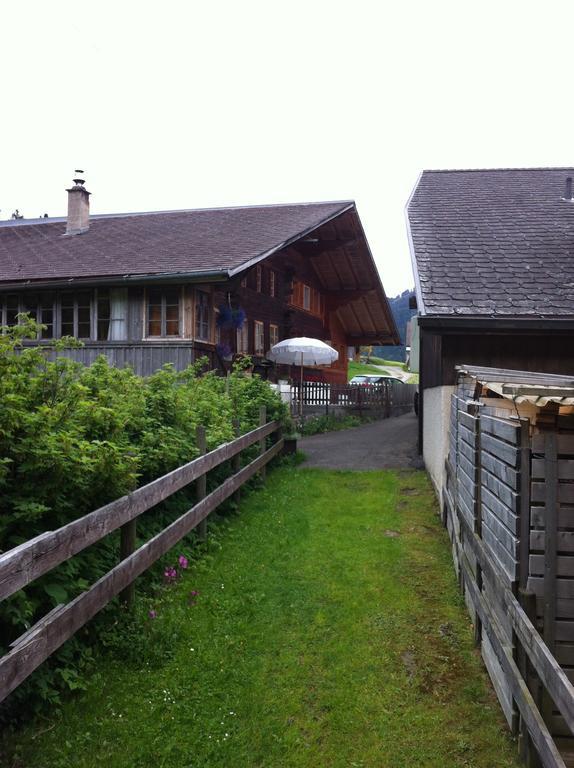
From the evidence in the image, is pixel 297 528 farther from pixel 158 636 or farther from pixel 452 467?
pixel 158 636

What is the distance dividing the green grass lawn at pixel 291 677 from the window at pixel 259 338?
1346 cm

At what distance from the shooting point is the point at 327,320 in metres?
27.8

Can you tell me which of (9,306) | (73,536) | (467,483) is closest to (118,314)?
(9,306)

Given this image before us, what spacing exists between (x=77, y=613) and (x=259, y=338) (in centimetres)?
1682

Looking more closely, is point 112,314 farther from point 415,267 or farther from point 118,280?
point 415,267

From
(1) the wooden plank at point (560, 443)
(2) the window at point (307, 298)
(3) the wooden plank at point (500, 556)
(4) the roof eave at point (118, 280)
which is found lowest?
(3) the wooden plank at point (500, 556)

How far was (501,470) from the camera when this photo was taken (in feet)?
11.9

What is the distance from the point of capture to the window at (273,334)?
21000mm

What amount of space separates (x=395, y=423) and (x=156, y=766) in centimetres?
1833

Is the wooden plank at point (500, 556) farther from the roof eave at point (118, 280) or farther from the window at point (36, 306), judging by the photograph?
the window at point (36, 306)

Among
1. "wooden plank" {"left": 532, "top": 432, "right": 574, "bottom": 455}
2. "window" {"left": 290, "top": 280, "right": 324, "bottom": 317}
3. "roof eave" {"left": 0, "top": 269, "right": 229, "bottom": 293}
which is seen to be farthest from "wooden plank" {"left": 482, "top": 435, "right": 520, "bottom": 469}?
"window" {"left": 290, "top": 280, "right": 324, "bottom": 317}

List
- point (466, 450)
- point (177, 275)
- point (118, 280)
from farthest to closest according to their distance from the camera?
point (118, 280)
point (177, 275)
point (466, 450)

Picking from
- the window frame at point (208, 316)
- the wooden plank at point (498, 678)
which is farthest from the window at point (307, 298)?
the wooden plank at point (498, 678)

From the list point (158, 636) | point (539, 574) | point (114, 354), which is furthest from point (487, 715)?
point (114, 354)
